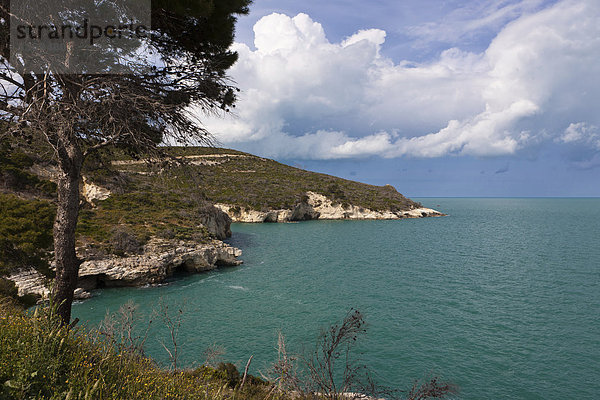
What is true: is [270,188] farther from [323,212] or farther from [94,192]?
[94,192]

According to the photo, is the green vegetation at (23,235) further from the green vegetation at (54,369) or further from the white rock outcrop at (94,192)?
the white rock outcrop at (94,192)

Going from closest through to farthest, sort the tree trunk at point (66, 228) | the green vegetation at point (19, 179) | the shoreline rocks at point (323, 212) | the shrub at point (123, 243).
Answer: the tree trunk at point (66, 228) → the green vegetation at point (19, 179) → the shrub at point (123, 243) → the shoreline rocks at point (323, 212)

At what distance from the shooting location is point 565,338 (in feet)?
53.9

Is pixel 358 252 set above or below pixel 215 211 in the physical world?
below

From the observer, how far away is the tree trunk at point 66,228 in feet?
18.8

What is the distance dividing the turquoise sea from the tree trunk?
9677 millimetres

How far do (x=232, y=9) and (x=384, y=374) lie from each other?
14.5 m

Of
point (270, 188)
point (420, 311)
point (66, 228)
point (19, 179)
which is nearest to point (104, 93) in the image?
point (66, 228)

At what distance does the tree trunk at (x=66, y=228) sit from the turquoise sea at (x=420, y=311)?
9677 millimetres

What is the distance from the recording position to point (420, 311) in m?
20.4

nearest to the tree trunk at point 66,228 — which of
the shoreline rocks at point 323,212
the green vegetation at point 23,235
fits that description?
the green vegetation at point 23,235

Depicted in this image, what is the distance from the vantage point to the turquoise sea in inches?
536

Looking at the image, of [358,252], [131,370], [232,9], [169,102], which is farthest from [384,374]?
[358,252]

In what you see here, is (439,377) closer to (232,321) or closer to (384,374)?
(384,374)
